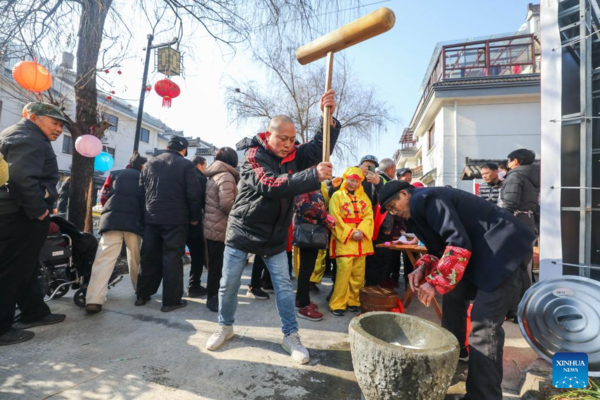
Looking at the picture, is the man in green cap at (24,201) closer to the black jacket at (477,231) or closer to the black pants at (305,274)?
the black pants at (305,274)

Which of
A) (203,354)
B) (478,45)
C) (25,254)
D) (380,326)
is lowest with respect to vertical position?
(203,354)

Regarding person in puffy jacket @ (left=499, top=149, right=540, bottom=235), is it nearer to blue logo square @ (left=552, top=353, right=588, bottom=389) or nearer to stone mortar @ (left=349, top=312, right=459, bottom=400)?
blue logo square @ (left=552, top=353, right=588, bottom=389)

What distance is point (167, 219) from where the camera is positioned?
347cm

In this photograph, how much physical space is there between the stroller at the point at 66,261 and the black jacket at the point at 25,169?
927 millimetres

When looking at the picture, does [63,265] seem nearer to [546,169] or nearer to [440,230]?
[440,230]

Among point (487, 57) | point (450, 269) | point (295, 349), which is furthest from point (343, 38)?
point (487, 57)

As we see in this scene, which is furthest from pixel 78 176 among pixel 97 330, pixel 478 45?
pixel 478 45

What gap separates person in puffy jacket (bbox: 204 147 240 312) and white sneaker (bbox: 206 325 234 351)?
2.74 ft

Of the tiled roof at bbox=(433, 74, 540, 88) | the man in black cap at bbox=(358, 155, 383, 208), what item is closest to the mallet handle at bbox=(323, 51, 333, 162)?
the man in black cap at bbox=(358, 155, 383, 208)

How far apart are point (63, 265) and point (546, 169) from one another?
16.4 ft

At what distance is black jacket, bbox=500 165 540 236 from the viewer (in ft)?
12.6

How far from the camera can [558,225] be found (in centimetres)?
255

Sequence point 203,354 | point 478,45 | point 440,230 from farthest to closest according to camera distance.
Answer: point 478,45 → point 203,354 → point 440,230

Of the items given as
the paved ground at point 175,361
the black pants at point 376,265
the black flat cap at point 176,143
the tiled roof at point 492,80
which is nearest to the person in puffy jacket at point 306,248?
the paved ground at point 175,361
